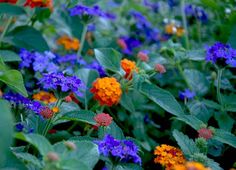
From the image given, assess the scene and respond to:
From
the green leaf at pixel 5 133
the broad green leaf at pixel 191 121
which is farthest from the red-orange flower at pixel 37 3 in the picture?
the green leaf at pixel 5 133

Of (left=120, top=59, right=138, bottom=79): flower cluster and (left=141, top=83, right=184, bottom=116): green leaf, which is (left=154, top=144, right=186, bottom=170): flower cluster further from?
(left=120, top=59, right=138, bottom=79): flower cluster

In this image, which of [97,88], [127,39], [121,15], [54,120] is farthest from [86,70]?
[121,15]

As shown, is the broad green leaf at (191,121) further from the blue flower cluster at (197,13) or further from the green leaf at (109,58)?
the blue flower cluster at (197,13)

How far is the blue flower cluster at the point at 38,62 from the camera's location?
5.57 ft

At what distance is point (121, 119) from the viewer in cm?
172

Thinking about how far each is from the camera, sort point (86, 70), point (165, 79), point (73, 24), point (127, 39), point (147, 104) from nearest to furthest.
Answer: point (86, 70) < point (147, 104) < point (165, 79) < point (73, 24) < point (127, 39)

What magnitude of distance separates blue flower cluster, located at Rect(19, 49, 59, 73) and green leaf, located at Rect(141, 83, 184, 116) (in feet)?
1.19

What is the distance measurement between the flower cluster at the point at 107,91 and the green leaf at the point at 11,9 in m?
0.46

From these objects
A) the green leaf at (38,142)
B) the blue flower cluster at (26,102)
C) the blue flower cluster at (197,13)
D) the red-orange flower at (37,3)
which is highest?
the red-orange flower at (37,3)

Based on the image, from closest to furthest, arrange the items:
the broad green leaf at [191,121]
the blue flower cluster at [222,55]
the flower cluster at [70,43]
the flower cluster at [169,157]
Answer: the flower cluster at [169,157]
the broad green leaf at [191,121]
the blue flower cluster at [222,55]
the flower cluster at [70,43]

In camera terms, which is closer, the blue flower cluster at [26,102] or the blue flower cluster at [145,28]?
the blue flower cluster at [26,102]

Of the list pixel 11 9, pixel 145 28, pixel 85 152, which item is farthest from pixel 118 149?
pixel 145 28

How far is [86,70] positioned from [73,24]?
0.54m

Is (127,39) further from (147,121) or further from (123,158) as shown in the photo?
(123,158)
